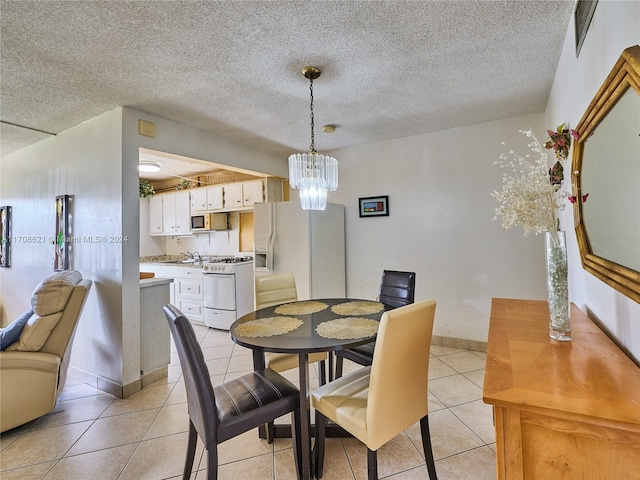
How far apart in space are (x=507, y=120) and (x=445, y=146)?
639 mm

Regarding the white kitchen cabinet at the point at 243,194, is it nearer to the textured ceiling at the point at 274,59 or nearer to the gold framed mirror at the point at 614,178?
the textured ceiling at the point at 274,59

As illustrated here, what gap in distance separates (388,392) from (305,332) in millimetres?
539

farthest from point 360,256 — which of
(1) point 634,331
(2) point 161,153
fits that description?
(1) point 634,331

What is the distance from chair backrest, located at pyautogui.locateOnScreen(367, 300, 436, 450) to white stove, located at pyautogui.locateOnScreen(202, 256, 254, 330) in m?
3.20

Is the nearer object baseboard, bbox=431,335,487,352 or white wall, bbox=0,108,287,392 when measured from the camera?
white wall, bbox=0,108,287,392

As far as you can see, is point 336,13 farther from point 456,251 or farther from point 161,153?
point 456,251

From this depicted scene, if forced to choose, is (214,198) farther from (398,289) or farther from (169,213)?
(398,289)

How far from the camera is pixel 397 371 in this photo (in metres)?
1.41

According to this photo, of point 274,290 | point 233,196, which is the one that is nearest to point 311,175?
point 274,290

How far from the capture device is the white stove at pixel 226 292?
14.3ft

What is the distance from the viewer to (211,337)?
4.17 m

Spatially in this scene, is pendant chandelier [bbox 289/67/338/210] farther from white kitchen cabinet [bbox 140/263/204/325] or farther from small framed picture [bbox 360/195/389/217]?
white kitchen cabinet [bbox 140/263/204/325]

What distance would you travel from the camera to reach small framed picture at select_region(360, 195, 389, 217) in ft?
12.9

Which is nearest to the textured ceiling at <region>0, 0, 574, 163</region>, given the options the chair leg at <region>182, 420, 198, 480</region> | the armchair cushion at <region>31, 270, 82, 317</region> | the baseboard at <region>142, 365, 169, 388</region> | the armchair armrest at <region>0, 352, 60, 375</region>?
the armchair cushion at <region>31, 270, 82, 317</region>
